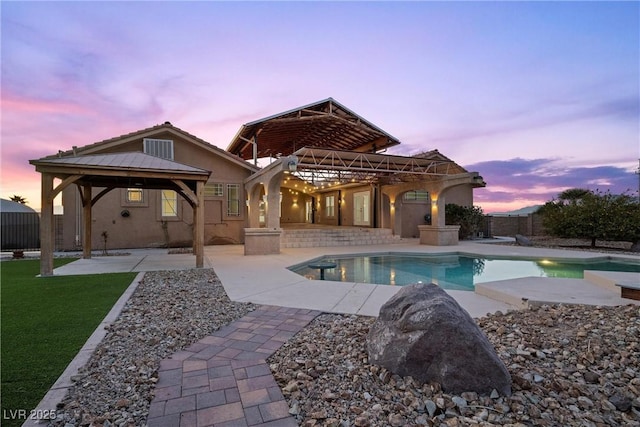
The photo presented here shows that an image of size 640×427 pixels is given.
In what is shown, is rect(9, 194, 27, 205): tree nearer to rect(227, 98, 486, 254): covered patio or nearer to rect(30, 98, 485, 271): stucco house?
rect(30, 98, 485, 271): stucco house

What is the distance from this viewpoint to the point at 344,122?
16.7m

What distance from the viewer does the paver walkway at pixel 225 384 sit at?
2.17 meters

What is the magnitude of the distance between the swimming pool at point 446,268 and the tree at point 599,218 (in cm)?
329

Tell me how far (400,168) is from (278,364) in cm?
1327

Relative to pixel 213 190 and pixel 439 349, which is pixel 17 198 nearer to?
pixel 213 190

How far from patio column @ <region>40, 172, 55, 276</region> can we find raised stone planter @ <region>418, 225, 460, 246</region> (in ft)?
49.0

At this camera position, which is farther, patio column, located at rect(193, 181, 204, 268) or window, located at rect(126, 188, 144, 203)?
window, located at rect(126, 188, 144, 203)

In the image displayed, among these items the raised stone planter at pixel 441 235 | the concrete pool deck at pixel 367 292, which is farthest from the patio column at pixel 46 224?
the raised stone planter at pixel 441 235

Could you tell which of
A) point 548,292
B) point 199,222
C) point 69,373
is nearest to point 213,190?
point 199,222

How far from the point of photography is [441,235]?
15.8 metres

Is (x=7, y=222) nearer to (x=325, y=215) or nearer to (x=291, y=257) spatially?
(x=291, y=257)

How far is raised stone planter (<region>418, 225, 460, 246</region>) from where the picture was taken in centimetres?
1574

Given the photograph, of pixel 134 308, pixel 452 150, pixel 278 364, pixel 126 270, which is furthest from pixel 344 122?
pixel 278 364

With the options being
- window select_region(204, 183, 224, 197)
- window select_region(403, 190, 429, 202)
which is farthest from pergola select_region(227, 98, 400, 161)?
window select_region(403, 190, 429, 202)
